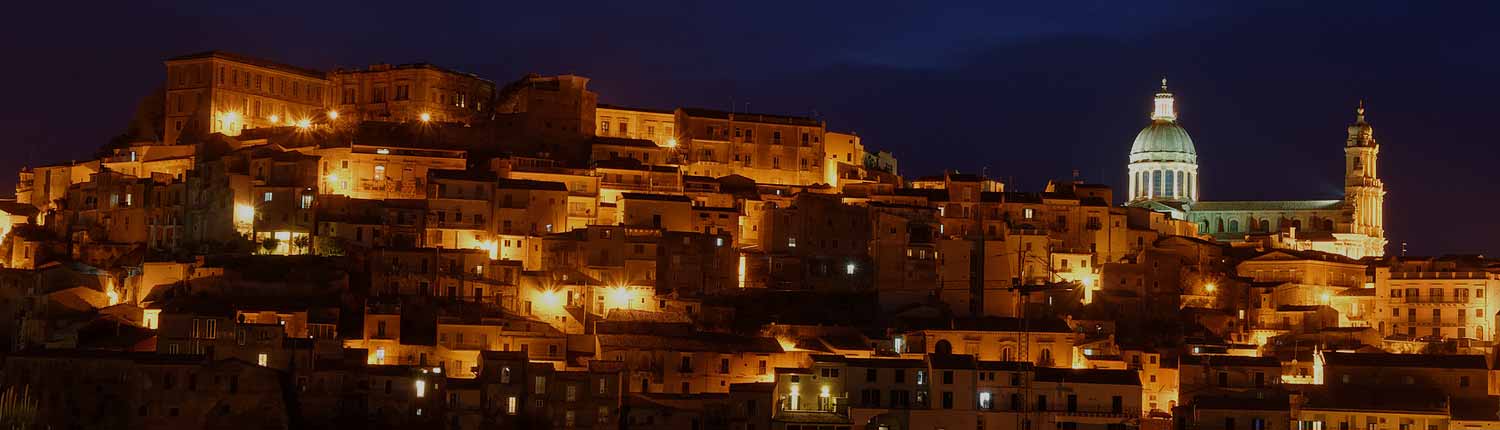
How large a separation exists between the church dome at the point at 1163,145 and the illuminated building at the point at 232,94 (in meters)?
40.2

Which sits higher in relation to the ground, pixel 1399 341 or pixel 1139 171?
pixel 1139 171

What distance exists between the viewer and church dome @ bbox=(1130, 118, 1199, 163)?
3971 inches

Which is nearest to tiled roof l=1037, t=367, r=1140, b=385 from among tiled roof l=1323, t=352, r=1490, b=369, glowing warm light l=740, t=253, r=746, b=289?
tiled roof l=1323, t=352, r=1490, b=369

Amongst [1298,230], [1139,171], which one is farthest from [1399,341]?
[1139,171]

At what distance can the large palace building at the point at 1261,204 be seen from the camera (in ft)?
303

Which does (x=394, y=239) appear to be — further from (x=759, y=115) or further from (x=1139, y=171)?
(x=1139, y=171)

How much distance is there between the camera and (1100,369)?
63969 millimetres

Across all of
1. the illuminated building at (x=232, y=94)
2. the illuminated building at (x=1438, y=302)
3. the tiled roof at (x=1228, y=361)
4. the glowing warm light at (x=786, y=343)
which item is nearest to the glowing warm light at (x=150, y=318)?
the illuminated building at (x=232, y=94)

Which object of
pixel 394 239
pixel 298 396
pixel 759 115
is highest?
pixel 759 115

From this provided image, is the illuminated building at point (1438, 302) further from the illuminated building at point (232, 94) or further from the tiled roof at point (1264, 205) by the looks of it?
the illuminated building at point (232, 94)

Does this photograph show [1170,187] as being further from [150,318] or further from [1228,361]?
[150,318]

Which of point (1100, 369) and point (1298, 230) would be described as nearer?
point (1100, 369)

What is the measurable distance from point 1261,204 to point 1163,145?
6.06 metres

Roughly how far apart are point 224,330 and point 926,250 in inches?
992
